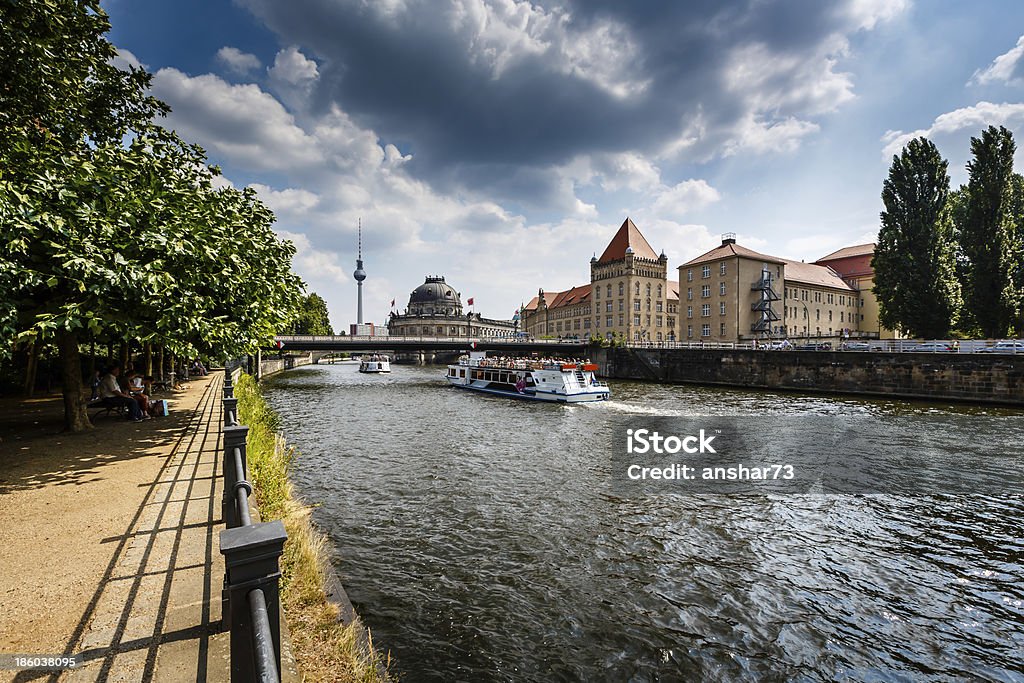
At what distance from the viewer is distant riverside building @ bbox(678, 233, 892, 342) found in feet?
223

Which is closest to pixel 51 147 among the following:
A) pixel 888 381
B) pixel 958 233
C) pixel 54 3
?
pixel 54 3

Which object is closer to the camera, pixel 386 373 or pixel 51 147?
pixel 51 147

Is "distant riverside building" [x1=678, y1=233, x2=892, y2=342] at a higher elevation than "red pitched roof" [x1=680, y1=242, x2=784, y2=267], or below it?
below

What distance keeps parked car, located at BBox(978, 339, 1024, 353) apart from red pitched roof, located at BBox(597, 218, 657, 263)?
62.4m

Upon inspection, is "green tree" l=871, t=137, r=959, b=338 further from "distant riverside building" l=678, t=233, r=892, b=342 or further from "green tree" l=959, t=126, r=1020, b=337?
"distant riverside building" l=678, t=233, r=892, b=342

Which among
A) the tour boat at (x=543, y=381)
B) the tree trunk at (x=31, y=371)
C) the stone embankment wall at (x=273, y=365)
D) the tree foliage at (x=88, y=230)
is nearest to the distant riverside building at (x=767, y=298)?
the tour boat at (x=543, y=381)

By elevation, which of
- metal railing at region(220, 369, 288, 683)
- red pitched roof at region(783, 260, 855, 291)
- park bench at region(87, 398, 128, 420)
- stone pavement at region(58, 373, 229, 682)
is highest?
red pitched roof at region(783, 260, 855, 291)

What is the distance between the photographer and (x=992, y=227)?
3984cm

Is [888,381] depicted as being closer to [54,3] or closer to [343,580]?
[343,580]

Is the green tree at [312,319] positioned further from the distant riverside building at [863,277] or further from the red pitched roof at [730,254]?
the distant riverside building at [863,277]

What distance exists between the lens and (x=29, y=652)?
421cm

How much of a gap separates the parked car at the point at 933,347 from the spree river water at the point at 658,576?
2257cm

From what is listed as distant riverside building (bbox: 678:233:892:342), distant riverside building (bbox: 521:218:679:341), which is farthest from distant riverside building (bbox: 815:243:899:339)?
distant riverside building (bbox: 521:218:679:341)

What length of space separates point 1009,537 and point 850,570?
4490 mm
